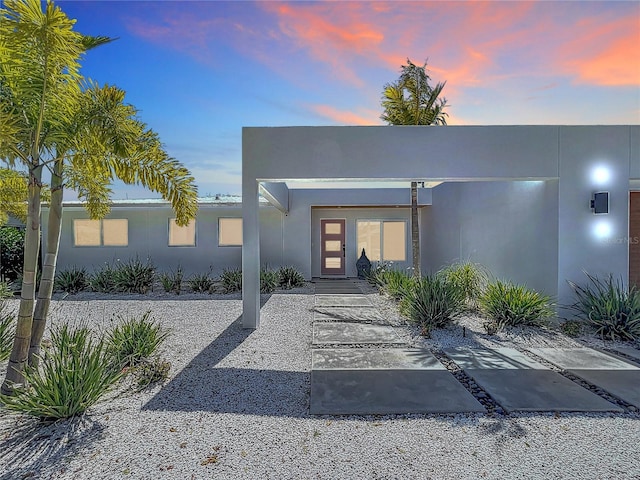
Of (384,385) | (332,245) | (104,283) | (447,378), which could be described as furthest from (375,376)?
(332,245)

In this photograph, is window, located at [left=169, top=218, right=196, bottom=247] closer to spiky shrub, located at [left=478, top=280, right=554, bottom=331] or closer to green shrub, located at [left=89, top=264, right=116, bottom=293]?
green shrub, located at [left=89, top=264, right=116, bottom=293]

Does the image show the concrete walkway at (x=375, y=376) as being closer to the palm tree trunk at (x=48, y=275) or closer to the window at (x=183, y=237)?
the palm tree trunk at (x=48, y=275)

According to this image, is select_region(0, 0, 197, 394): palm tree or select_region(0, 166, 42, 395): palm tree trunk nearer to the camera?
select_region(0, 0, 197, 394): palm tree

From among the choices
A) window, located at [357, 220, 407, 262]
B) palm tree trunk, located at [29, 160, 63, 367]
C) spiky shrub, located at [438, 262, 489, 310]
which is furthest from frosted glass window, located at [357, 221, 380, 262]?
palm tree trunk, located at [29, 160, 63, 367]

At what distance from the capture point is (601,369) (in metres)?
4.75

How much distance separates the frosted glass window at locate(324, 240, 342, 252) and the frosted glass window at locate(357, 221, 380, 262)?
879 mm

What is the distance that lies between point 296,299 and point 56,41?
7.77 m

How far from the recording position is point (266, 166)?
22.8 feet

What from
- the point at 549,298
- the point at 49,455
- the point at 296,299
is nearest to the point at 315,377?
→ the point at 49,455

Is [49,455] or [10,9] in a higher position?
[10,9]

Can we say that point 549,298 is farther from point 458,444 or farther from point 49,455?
point 49,455

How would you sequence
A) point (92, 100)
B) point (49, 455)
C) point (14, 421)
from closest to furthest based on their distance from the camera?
1. point (49, 455)
2. point (14, 421)
3. point (92, 100)

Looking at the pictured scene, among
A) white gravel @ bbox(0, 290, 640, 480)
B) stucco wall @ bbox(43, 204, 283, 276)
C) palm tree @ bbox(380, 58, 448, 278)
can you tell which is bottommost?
white gravel @ bbox(0, 290, 640, 480)

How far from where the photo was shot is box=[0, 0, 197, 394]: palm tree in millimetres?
3619
